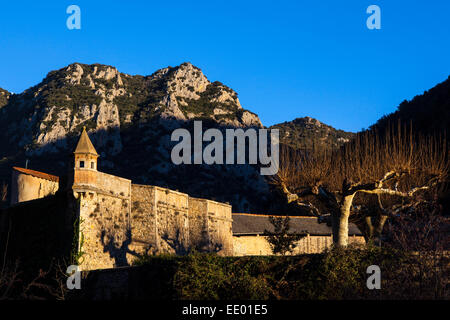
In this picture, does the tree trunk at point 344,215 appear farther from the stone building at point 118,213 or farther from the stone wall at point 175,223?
the stone wall at point 175,223

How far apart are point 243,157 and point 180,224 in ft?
164

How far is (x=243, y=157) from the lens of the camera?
86.6m

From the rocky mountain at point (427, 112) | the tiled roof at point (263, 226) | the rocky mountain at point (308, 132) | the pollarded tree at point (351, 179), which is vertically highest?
the rocky mountain at point (308, 132)

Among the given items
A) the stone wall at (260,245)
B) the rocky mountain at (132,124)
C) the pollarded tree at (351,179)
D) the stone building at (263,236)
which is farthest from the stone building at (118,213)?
the rocky mountain at (132,124)

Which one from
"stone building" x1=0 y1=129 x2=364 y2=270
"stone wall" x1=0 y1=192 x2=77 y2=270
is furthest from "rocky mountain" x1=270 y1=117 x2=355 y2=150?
"stone wall" x1=0 y1=192 x2=77 y2=270

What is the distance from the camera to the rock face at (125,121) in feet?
259

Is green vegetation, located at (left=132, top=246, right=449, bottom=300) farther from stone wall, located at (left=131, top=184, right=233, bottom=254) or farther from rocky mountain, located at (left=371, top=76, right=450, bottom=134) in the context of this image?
rocky mountain, located at (left=371, top=76, right=450, bottom=134)

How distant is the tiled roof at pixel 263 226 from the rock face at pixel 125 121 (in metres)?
27.1

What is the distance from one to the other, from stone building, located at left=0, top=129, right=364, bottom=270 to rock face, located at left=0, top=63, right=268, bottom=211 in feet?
121

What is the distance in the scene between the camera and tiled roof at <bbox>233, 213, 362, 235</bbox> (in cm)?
4638

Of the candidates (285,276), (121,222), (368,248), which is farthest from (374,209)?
(121,222)

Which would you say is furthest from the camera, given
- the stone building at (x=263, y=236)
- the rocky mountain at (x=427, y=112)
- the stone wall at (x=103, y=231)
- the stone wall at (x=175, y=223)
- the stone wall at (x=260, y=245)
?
the rocky mountain at (x=427, y=112)

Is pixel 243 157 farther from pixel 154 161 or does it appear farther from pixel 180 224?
pixel 180 224
